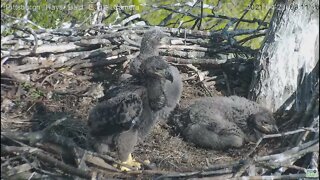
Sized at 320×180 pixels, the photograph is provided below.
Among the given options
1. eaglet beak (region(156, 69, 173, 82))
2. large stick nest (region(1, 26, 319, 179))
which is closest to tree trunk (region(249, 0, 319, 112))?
large stick nest (region(1, 26, 319, 179))

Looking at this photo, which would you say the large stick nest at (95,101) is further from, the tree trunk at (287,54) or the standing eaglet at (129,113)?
the tree trunk at (287,54)

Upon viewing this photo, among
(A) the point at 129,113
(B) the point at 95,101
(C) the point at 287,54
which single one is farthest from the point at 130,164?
(C) the point at 287,54

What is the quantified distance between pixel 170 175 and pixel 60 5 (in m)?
4.24

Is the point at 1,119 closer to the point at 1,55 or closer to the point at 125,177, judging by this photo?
the point at 1,55

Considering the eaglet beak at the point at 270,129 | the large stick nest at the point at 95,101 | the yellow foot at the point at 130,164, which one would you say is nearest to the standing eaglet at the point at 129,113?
the yellow foot at the point at 130,164

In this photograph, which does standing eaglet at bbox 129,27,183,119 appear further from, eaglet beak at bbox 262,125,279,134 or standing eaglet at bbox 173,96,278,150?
eaglet beak at bbox 262,125,279,134

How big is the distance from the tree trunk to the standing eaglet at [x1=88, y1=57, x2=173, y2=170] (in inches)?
52.2

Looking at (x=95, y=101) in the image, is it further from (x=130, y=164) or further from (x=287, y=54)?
(x=287, y=54)

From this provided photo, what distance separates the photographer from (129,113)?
5117 mm

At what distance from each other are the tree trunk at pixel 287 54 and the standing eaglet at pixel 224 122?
23 centimetres

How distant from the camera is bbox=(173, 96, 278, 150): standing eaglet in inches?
233

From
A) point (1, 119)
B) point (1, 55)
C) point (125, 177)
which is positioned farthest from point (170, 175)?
point (1, 55)

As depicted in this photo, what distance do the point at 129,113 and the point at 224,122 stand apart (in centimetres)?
136

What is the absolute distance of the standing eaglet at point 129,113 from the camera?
5.12m
